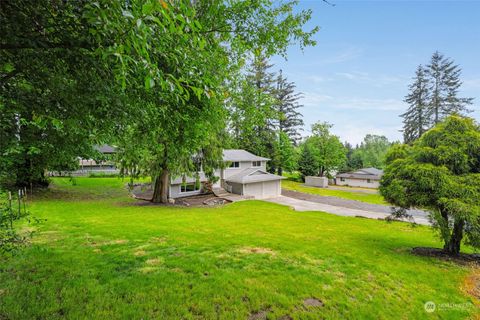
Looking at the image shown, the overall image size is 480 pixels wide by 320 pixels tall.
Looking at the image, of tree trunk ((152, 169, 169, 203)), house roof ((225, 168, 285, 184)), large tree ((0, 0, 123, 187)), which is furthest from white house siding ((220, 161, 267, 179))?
large tree ((0, 0, 123, 187))

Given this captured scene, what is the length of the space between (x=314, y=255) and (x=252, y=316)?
3.75 metres

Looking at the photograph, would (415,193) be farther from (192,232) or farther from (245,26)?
(192,232)

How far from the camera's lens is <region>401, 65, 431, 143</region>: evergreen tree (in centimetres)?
3822

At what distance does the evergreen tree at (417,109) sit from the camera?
125 feet

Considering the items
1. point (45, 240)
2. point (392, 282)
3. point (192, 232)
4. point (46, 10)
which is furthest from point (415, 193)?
point (45, 240)

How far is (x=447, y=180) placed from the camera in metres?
6.99

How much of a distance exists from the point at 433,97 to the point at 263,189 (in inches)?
1400

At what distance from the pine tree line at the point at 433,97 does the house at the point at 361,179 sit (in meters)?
9.54

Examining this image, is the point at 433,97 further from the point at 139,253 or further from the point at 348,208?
the point at 139,253

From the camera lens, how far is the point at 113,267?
5125 mm

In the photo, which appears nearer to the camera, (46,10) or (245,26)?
(46,10)

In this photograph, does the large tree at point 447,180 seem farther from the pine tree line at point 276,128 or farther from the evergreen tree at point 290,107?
the evergreen tree at point 290,107

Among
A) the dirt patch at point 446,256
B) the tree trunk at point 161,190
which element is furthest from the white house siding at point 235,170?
the dirt patch at point 446,256

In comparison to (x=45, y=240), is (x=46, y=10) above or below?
above
